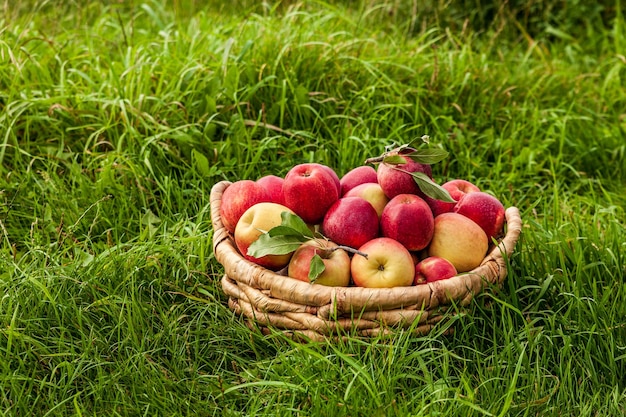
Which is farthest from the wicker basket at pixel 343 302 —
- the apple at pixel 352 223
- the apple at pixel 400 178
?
the apple at pixel 400 178

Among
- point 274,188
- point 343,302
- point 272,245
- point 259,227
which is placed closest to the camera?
point 343,302

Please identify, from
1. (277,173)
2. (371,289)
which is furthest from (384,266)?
(277,173)

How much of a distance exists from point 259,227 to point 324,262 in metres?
0.25

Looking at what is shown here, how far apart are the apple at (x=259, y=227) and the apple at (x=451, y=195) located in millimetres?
503

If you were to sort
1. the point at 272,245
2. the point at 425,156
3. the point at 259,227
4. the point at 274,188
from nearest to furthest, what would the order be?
the point at 272,245 < the point at 259,227 < the point at 425,156 < the point at 274,188

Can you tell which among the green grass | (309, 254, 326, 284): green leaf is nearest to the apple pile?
(309, 254, 326, 284): green leaf

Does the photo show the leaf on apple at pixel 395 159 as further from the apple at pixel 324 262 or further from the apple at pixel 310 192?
the apple at pixel 324 262

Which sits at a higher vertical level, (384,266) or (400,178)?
(400,178)

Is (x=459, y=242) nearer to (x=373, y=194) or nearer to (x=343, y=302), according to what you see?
(x=373, y=194)

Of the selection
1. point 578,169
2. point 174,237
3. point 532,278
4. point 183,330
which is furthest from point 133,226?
point 578,169

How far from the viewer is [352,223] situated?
2.48m

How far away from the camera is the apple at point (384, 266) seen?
2.35 metres

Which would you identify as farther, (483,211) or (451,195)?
(451,195)

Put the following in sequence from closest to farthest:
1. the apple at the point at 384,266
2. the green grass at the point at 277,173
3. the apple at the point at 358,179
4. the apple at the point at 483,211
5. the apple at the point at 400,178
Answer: the green grass at the point at 277,173 → the apple at the point at 384,266 → the apple at the point at 400,178 → the apple at the point at 483,211 → the apple at the point at 358,179
